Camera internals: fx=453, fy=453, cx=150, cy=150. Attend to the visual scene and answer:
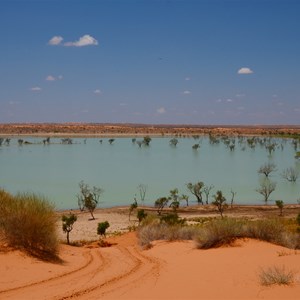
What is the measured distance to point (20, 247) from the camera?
11586 millimetres

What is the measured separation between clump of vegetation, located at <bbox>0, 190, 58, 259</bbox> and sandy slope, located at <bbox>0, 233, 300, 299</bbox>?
585 millimetres

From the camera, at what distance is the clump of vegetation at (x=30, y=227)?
1180 cm

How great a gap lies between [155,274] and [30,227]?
142 inches

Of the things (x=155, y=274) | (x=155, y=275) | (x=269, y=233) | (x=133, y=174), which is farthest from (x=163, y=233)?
(x=133, y=174)

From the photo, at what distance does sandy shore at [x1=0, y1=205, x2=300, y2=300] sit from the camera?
8515mm

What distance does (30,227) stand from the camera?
1192 centimetres

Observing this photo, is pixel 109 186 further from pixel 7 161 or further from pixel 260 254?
pixel 260 254

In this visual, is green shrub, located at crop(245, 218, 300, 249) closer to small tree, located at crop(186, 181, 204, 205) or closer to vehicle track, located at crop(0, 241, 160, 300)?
vehicle track, located at crop(0, 241, 160, 300)

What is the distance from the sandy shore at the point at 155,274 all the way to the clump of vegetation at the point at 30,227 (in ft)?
1.78

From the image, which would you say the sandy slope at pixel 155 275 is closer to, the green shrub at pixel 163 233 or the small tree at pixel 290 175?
the green shrub at pixel 163 233

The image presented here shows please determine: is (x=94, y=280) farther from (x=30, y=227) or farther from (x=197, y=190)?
(x=197, y=190)

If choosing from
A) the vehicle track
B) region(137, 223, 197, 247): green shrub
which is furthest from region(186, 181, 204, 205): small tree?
the vehicle track

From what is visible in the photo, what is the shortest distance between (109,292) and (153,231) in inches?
310

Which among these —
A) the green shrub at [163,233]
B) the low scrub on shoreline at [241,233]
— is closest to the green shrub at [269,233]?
the low scrub on shoreline at [241,233]
